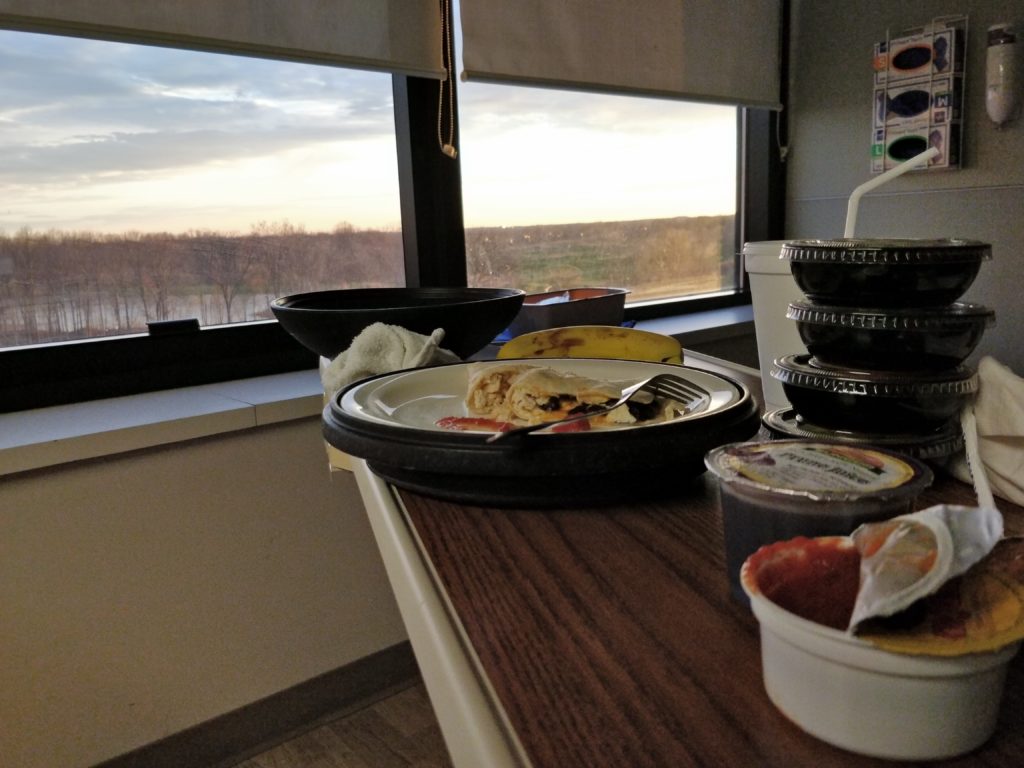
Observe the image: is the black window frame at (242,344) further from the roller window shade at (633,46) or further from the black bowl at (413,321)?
the black bowl at (413,321)

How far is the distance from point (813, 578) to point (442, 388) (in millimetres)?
493

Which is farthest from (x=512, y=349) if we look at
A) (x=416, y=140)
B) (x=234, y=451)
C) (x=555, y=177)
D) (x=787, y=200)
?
(x=787, y=200)

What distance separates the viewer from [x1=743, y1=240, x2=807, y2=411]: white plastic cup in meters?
0.75

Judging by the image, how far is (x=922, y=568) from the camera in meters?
0.27

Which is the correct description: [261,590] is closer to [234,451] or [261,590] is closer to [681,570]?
[234,451]

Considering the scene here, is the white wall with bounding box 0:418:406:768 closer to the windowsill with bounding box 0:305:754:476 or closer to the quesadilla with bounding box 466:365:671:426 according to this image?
the windowsill with bounding box 0:305:754:476

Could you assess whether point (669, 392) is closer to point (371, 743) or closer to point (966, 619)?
point (966, 619)

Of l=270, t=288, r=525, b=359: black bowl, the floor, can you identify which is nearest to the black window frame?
l=270, t=288, r=525, b=359: black bowl

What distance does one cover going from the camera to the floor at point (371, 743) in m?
1.37

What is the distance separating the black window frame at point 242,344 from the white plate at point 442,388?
2.91 ft

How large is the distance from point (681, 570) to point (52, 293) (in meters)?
1.30

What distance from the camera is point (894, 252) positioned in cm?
52

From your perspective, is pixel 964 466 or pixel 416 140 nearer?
pixel 964 466

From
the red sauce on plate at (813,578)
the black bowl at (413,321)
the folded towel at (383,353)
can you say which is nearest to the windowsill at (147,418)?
the black bowl at (413,321)
